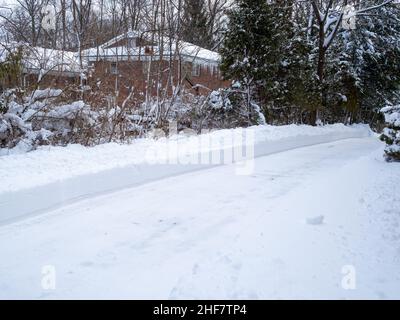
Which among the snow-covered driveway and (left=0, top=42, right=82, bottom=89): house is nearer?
the snow-covered driveway

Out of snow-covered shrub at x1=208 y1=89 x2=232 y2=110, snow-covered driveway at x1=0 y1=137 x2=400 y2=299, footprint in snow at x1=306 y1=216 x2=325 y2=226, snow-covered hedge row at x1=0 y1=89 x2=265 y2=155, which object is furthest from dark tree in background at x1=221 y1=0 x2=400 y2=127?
footprint in snow at x1=306 y1=216 x2=325 y2=226

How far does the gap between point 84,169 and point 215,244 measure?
2993 millimetres

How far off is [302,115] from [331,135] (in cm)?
308

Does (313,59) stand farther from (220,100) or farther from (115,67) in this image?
(115,67)

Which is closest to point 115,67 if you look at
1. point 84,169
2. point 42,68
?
point 42,68

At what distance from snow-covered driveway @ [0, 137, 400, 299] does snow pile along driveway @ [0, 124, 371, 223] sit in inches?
12.1

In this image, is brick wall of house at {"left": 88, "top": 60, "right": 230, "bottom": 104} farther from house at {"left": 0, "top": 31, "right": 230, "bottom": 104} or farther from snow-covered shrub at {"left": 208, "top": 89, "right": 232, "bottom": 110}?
snow-covered shrub at {"left": 208, "top": 89, "right": 232, "bottom": 110}

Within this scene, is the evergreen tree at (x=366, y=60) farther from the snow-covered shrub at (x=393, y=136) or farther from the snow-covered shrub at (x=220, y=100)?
the snow-covered shrub at (x=393, y=136)

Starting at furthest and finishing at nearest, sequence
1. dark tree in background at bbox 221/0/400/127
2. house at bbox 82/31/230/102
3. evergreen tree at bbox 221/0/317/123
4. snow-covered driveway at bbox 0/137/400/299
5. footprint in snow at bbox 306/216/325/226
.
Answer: dark tree in background at bbox 221/0/400/127 < evergreen tree at bbox 221/0/317/123 < house at bbox 82/31/230/102 < footprint in snow at bbox 306/216/325/226 < snow-covered driveway at bbox 0/137/400/299

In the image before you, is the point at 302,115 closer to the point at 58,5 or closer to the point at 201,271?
the point at 58,5

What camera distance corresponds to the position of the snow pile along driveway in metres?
5.13

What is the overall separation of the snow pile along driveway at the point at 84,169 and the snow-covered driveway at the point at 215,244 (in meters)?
0.31

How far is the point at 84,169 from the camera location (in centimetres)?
616

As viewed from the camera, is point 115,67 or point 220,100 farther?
point 220,100
